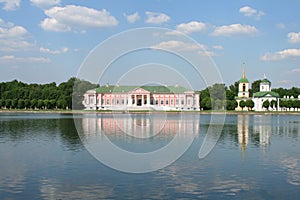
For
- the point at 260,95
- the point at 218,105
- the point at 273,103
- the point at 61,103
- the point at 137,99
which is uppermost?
the point at 260,95

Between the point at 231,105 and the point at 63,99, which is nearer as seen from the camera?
the point at 231,105

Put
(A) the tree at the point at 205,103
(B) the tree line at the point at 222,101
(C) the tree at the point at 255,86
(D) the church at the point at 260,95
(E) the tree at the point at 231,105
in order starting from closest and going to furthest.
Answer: (B) the tree line at the point at 222,101
(A) the tree at the point at 205,103
(E) the tree at the point at 231,105
(D) the church at the point at 260,95
(C) the tree at the point at 255,86

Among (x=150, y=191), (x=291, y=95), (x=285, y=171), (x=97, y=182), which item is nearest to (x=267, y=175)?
(x=285, y=171)

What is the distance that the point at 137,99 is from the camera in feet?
274

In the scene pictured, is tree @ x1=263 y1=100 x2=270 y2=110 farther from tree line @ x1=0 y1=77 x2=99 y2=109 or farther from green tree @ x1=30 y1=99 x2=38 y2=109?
green tree @ x1=30 y1=99 x2=38 y2=109

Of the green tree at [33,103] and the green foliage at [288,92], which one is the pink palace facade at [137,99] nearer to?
the green tree at [33,103]

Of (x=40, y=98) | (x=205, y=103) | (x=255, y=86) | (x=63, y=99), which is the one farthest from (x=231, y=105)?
(x=40, y=98)

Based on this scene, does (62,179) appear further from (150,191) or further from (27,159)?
(27,159)

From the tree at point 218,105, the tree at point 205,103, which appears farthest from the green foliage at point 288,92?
the tree at point 218,105

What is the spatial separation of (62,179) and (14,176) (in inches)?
57.2

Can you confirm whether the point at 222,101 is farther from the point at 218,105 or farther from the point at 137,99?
the point at 137,99

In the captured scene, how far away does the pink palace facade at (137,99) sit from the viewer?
7631 cm

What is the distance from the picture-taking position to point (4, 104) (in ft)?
280

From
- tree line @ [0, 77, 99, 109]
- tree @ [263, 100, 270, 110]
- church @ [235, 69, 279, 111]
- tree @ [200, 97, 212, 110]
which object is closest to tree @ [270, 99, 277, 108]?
church @ [235, 69, 279, 111]
